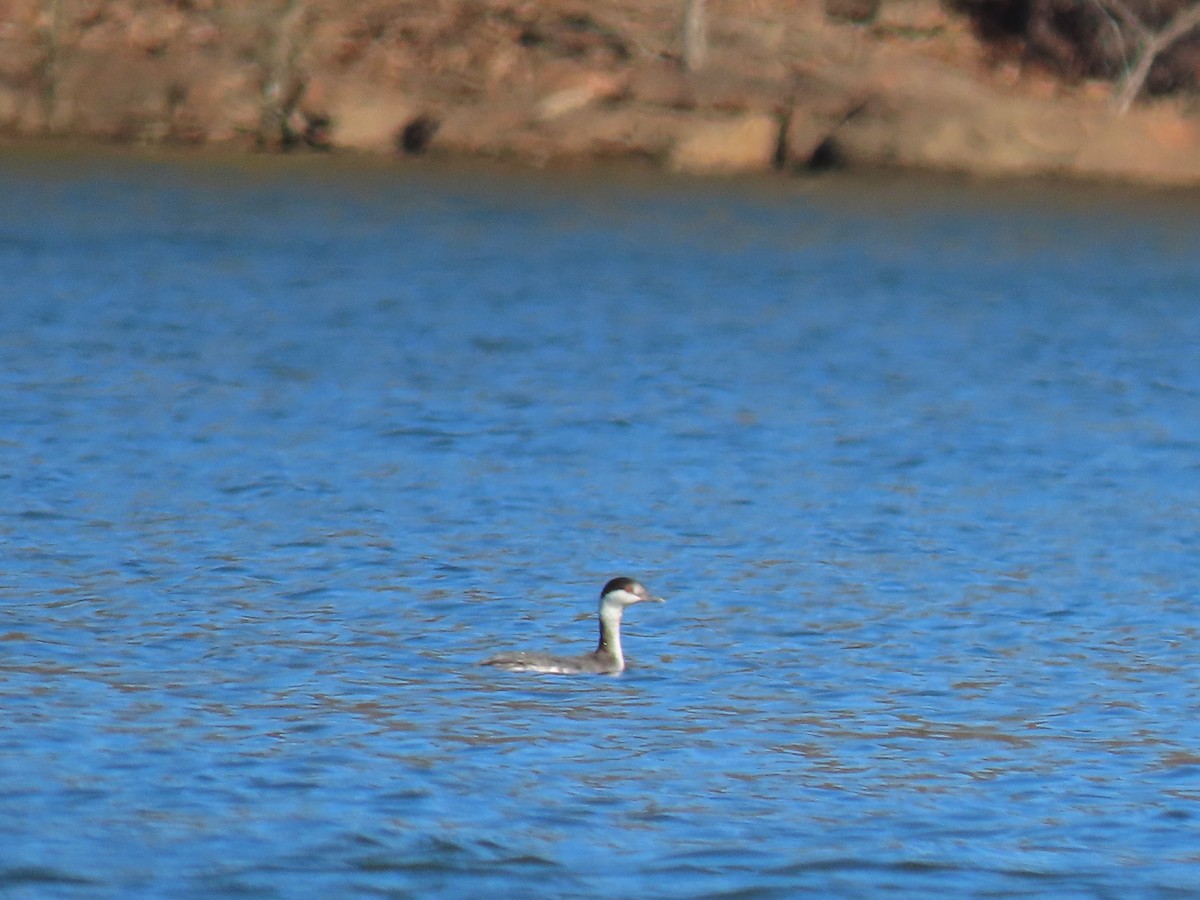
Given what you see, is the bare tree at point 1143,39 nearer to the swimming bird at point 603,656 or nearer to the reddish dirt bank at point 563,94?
the reddish dirt bank at point 563,94

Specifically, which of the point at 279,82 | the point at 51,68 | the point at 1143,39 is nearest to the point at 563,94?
the point at 279,82

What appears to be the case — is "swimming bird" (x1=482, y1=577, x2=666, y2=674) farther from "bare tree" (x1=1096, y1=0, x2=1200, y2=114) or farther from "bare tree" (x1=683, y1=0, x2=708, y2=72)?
"bare tree" (x1=1096, y1=0, x2=1200, y2=114)

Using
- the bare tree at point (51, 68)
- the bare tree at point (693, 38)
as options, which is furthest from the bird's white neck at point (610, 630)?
the bare tree at point (51, 68)

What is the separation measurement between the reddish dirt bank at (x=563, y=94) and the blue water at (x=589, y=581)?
490 inches

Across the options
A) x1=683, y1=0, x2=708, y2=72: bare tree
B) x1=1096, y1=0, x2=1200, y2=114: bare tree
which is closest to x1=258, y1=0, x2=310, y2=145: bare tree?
x1=683, y1=0, x2=708, y2=72: bare tree

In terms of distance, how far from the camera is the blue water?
8664 millimetres

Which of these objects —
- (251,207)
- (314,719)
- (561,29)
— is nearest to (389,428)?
(314,719)

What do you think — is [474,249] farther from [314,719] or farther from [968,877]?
[968,877]

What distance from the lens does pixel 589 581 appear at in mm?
13820

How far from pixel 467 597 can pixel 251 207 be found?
2664cm

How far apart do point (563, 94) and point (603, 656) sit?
35.3 m

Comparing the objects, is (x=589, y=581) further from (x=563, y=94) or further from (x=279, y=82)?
(x=279, y=82)

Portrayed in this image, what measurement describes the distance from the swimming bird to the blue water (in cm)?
11

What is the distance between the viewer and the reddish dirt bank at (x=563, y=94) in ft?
145
